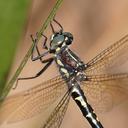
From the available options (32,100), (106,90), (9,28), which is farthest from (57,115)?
(9,28)

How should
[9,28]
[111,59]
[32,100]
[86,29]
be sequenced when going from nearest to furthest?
[9,28], [32,100], [111,59], [86,29]

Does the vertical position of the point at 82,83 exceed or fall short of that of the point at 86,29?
it falls short

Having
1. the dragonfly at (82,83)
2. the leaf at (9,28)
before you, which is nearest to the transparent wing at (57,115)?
the dragonfly at (82,83)

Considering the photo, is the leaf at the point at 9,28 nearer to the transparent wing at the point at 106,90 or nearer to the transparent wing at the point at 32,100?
the transparent wing at the point at 32,100

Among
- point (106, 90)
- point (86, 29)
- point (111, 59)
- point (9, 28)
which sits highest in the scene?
point (86, 29)

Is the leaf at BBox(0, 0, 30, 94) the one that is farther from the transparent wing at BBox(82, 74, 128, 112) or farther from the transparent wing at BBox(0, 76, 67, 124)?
the transparent wing at BBox(82, 74, 128, 112)

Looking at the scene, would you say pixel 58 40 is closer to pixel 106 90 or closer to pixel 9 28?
pixel 106 90

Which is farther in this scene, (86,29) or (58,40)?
(86,29)
